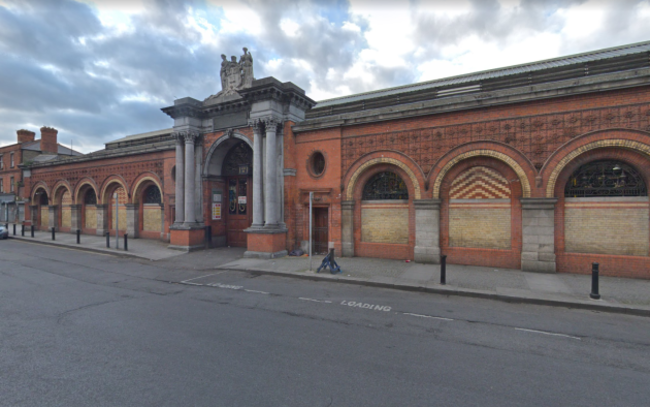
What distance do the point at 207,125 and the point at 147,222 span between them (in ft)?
28.6

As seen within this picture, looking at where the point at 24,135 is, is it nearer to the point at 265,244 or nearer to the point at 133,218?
the point at 133,218

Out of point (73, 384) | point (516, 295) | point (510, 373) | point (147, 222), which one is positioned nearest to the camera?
point (73, 384)

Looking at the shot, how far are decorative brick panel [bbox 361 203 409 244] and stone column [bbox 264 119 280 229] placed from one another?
414cm

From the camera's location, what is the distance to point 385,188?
1344cm

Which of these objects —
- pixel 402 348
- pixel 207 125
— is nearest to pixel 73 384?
pixel 402 348

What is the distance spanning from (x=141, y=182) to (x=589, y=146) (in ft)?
77.5

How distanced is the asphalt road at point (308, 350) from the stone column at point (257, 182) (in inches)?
251

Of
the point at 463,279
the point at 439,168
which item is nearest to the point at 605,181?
the point at 439,168

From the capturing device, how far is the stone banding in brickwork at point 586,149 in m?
9.32

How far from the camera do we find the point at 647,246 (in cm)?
941

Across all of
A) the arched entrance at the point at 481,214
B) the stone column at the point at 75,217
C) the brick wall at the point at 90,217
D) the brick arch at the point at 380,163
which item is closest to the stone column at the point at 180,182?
the brick arch at the point at 380,163

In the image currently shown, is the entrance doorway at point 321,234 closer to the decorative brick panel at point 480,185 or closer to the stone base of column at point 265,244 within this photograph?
the stone base of column at point 265,244

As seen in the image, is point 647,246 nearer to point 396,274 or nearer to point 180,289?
point 396,274

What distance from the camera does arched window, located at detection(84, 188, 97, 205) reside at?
24.1 meters
